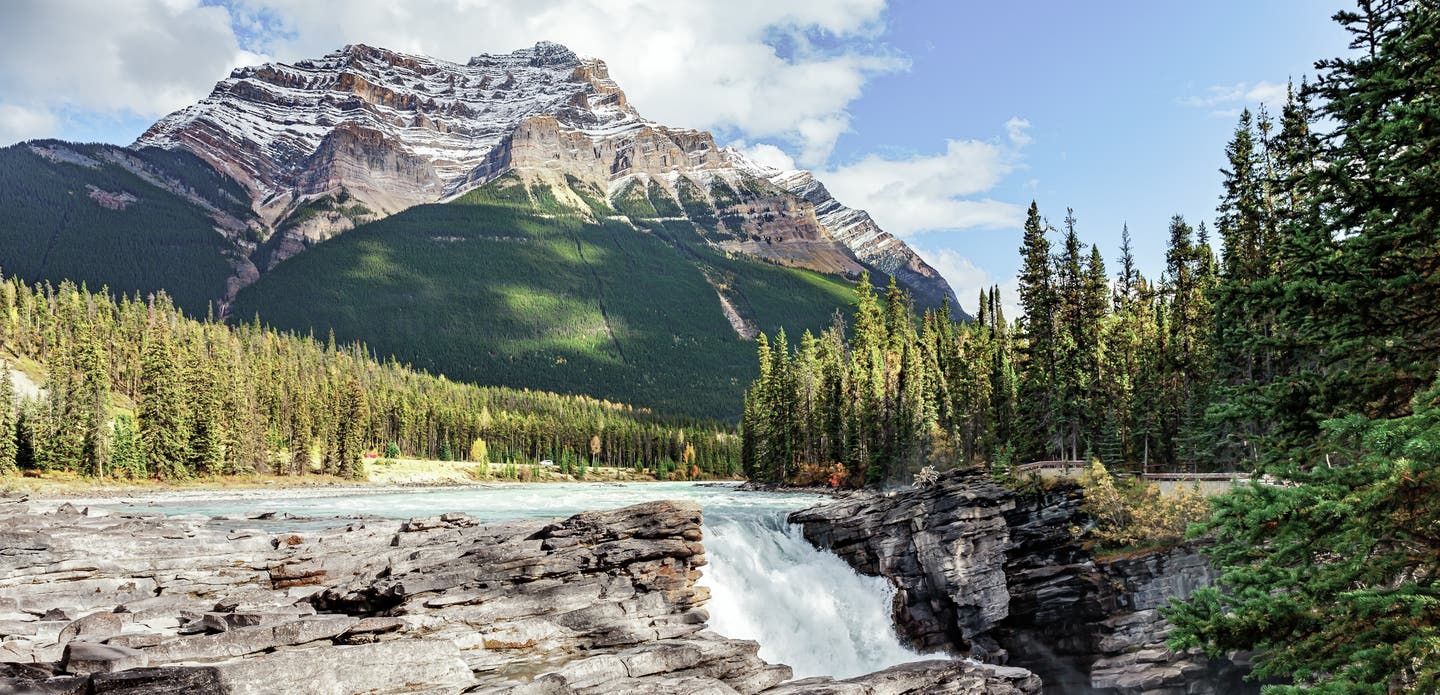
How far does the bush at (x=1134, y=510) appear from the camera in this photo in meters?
35.4

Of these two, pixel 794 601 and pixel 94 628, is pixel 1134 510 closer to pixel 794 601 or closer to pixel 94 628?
pixel 794 601

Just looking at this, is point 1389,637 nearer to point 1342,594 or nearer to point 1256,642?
point 1342,594

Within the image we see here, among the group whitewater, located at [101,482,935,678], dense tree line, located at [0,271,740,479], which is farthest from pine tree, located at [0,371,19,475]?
whitewater, located at [101,482,935,678]

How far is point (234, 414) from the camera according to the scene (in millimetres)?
111438

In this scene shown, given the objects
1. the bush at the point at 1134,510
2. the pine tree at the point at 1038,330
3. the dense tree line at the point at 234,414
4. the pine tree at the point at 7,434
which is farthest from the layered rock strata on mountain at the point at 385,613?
the dense tree line at the point at 234,414

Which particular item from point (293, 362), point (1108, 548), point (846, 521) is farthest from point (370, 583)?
point (293, 362)

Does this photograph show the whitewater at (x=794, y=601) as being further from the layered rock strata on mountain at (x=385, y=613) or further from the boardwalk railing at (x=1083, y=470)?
the boardwalk railing at (x=1083, y=470)

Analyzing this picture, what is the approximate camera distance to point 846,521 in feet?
141

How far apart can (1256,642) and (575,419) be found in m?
180

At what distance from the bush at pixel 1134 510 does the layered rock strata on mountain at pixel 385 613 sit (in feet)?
40.1

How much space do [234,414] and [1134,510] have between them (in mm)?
115746

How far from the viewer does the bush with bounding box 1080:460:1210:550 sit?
116ft

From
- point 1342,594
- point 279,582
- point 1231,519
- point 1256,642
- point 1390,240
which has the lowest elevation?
point 279,582

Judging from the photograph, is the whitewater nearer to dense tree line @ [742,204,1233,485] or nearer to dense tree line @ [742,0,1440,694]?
dense tree line @ [742,204,1233,485]
